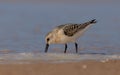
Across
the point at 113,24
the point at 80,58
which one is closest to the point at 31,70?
the point at 80,58

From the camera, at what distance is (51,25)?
14859mm

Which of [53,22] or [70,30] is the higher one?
[53,22]

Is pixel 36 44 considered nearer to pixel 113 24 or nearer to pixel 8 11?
pixel 113 24

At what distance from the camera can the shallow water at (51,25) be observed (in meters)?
11.8

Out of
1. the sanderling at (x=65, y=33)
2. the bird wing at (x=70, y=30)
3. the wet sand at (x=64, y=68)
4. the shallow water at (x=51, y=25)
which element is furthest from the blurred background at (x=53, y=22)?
the wet sand at (x=64, y=68)

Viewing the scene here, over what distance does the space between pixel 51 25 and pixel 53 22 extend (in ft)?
1.11

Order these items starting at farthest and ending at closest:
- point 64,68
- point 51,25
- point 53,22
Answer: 1. point 53,22
2. point 51,25
3. point 64,68

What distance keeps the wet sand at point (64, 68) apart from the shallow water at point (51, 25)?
2066 mm

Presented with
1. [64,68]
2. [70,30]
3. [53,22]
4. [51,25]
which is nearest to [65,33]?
[70,30]

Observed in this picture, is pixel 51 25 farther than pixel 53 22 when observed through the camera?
No

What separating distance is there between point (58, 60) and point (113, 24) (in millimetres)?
5545

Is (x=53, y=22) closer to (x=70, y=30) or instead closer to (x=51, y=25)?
(x=51, y=25)

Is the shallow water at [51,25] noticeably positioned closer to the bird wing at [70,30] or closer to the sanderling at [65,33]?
the sanderling at [65,33]

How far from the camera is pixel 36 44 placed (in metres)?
12.2
